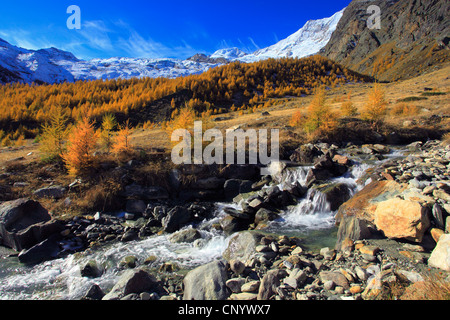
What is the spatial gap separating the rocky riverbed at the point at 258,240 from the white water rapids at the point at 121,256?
66mm

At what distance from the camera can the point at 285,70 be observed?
10975 cm

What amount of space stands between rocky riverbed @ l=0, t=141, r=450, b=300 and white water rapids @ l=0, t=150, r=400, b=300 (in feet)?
0.22

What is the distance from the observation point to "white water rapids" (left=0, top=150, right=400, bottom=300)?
766 cm

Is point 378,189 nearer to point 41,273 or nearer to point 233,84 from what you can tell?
point 41,273

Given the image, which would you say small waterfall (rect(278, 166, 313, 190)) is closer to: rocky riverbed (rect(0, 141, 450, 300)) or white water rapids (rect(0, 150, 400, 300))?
rocky riverbed (rect(0, 141, 450, 300))

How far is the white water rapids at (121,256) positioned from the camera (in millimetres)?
7659

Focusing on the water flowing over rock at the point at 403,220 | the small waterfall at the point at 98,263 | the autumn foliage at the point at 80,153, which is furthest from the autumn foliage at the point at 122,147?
the water flowing over rock at the point at 403,220

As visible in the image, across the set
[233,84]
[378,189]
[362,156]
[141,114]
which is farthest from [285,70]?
[378,189]

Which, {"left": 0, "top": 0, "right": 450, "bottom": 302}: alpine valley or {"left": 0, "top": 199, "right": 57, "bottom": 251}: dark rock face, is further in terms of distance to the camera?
{"left": 0, "top": 199, "right": 57, "bottom": 251}: dark rock face

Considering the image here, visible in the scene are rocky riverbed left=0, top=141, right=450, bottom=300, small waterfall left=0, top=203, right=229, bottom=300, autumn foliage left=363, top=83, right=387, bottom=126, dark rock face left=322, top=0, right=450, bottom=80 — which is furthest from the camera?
dark rock face left=322, top=0, right=450, bottom=80

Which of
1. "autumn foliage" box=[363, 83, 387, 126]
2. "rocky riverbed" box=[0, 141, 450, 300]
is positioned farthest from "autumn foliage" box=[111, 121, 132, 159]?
"autumn foliage" box=[363, 83, 387, 126]

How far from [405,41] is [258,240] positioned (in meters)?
205

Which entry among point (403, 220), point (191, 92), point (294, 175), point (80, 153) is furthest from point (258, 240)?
point (191, 92)

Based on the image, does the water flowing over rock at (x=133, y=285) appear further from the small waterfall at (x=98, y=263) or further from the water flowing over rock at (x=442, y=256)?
the water flowing over rock at (x=442, y=256)
